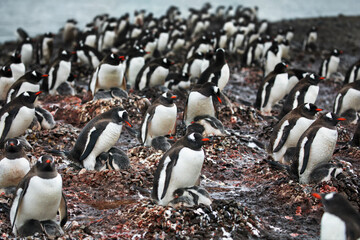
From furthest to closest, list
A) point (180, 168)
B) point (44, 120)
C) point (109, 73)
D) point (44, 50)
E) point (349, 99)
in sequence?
point (44, 50) → point (349, 99) → point (109, 73) → point (44, 120) → point (180, 168)

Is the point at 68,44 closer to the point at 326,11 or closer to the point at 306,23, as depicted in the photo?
the point at 306,23

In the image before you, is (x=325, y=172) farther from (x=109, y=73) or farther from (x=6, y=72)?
(x=6, y=72)

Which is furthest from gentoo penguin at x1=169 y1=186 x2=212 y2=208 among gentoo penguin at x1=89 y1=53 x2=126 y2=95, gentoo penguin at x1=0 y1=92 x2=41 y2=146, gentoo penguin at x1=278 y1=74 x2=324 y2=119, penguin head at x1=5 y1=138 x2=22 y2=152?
gentoo penguin at x1=89 y1=53 x2=126 y2=95

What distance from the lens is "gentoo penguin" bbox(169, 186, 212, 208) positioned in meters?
5.09

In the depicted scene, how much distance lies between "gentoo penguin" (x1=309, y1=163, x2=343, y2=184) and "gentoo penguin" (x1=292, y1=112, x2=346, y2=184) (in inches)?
2.6

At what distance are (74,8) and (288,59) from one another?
2699 centimetres

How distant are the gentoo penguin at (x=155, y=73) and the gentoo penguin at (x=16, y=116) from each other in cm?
390

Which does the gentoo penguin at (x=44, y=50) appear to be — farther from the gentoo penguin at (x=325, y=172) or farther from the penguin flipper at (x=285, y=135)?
the gentoo penguin at (x=325, y=172)

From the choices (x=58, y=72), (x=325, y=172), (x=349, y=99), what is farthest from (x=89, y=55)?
(x=325, y=172)

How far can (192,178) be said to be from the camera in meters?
5.23

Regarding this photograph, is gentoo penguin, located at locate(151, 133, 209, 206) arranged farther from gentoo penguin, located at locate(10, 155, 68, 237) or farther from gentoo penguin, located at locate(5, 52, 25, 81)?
gentoo penguin, located at locate(5, 52, 25, 81)

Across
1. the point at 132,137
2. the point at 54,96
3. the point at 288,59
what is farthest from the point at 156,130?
the point at 288,59

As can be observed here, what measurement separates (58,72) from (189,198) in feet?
22.3

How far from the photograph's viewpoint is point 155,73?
36.1 ft
